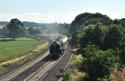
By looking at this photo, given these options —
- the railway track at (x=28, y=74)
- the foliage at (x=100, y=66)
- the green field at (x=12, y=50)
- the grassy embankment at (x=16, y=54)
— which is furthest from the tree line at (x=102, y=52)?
the green field at (x=12, y=50)

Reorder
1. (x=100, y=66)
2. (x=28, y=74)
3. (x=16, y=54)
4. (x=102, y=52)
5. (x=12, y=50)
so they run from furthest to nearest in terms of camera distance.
Answer: (x=12, y=50) < (x=16, y=54) < (x=28, y=74) < (x=102, y=52) < (x=100, y=66)

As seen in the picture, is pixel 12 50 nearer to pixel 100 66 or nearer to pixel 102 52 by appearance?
pixel 102 52

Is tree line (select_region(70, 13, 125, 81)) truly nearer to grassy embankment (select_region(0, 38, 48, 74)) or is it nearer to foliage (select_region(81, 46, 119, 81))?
foliage (select_region(81, 46, 119, 81))

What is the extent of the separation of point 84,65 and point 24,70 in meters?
17.7

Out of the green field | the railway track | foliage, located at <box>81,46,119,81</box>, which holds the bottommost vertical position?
the green field

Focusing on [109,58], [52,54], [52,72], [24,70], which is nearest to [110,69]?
[109,58]

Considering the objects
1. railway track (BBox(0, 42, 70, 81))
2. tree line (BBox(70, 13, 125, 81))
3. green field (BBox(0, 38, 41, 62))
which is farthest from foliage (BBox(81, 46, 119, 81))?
green field (BBox(0, 38, 41, 62))

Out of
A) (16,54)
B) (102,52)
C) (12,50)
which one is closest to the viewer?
(102,52)

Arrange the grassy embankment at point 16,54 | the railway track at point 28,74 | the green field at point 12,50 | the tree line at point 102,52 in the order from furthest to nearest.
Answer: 1. the green field at point 12,50
2. the grassy embankment at point 16,54
3. the railway track at point 28,74
4. the tree line at point 102,52

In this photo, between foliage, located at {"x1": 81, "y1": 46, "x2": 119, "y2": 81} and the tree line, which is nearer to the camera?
foliage, located at {"x1": 81, "y1": 46, "x2": 119, "y2": 81}

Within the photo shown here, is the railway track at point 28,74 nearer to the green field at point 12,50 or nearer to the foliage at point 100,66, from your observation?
the foliage at point 100,66

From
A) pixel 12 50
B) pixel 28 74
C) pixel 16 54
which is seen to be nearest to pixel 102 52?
pixel 28 74

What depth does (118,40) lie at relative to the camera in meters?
66.1

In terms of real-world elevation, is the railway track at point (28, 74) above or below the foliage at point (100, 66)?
below
